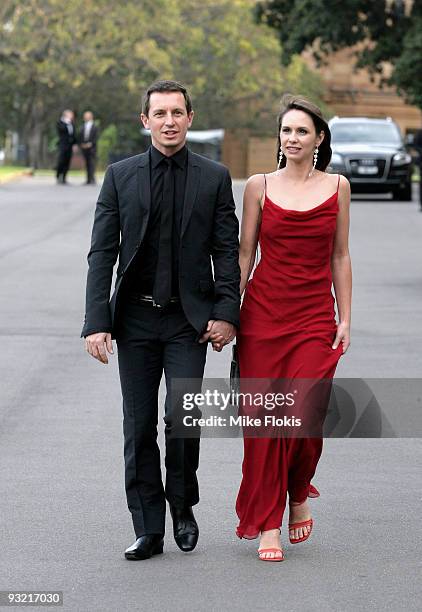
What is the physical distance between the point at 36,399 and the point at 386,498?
3.45 metres

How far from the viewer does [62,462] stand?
873 cm

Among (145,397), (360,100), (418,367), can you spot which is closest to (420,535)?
(145,397)

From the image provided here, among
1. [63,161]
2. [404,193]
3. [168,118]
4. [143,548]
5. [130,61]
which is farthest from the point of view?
[130,61]

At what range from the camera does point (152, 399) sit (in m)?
6.67

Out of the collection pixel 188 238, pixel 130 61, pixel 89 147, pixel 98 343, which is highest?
pixel 188 238

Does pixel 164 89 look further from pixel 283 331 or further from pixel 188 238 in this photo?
pixel 283 331

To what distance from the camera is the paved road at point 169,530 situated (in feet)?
20.2

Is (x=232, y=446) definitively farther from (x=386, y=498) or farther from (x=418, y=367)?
A: (x=418, y=367)

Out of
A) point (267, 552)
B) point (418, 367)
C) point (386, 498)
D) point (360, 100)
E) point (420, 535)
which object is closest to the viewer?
point (267, 552)

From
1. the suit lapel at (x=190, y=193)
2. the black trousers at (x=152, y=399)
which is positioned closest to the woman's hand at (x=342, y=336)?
the black trousers at (x=152, y=399)

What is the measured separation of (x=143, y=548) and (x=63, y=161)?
36596 millimetres

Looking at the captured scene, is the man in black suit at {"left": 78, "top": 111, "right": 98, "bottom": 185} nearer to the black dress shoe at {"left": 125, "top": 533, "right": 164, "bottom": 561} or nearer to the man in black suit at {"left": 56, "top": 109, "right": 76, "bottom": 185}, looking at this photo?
the man in black suit at {"left": 56, "top": 109, "right": 76, "bottom": 185}

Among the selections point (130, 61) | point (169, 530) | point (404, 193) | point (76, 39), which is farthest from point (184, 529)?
point (130, 61)

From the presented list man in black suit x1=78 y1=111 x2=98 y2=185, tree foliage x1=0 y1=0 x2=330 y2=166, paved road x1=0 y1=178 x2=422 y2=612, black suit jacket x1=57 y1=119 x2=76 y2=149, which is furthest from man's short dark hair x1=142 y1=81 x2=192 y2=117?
tree foliage x1=0 y1=0 x2=330 y2=166
